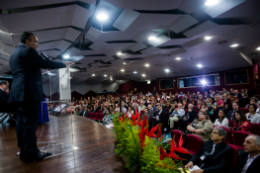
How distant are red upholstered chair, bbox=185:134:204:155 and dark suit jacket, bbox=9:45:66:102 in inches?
82.2

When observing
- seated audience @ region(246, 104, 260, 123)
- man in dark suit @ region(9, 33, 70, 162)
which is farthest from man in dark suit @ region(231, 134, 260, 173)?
man in dark suit @ region(9, 33, 70, 162)

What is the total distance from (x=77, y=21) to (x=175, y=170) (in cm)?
421

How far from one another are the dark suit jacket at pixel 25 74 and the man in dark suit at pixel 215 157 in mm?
1809

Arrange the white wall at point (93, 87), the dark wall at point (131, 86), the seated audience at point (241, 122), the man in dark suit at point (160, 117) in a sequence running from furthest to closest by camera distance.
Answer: the dark wall at point (131, 86)
the white wall at point (93, 87)
the man in dark suit at point (160, 117)
the seated audience at point (241, 122)

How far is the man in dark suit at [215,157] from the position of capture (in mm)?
1673

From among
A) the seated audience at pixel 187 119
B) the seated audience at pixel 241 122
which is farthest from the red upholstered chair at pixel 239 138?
the seated audience at pixel 187 119

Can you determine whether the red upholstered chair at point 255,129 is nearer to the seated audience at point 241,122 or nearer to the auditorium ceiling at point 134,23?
the seated audience at point 241,122

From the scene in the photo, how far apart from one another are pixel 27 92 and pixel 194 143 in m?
2.22

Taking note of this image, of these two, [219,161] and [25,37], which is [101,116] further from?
[25,37]

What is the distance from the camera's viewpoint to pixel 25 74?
49.9 inches

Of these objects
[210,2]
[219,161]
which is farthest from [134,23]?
[219,161]

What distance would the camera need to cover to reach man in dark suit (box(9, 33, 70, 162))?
49.0 inches

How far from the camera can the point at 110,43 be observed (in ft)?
19.0

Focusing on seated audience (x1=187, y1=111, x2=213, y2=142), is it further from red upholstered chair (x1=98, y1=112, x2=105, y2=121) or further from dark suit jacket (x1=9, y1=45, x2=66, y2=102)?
red upholstered chair (x1=98, y1=112, x2=105, y2=121)
